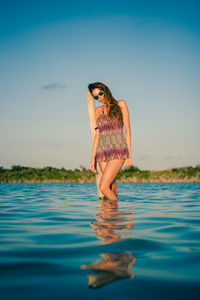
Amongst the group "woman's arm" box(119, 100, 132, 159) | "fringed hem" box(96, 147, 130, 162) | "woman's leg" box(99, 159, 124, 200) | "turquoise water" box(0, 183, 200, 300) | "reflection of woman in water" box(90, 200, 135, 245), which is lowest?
"turquoise water" box(0, 183, 200, 300)

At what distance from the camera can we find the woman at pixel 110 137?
559 cm

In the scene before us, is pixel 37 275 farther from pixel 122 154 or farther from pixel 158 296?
pixel 122 154

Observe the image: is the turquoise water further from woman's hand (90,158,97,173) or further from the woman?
woman's hand (90,158,97,173)

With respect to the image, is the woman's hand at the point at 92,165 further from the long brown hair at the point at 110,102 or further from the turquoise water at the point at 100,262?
the turquoise water at the point at 100,262

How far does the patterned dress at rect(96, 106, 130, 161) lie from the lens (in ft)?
18.5

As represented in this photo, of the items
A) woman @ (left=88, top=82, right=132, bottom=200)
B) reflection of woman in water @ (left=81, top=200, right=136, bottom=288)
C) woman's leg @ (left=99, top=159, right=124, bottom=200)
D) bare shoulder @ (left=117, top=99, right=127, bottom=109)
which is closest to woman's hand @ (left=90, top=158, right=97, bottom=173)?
woman @ (left=88, top=82, right=132, bottom=200)

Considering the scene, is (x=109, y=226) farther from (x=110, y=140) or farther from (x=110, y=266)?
(x=110, y=140)

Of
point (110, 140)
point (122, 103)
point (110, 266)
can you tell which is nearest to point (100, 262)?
point (110, 266)

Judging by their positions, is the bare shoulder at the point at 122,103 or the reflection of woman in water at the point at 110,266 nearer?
the reflection of woman in water at the point at 110,266

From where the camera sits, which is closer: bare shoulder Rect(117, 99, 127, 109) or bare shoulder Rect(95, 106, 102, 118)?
bare shoulder Rect(117, 99, 127, 109)

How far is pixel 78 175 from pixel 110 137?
3603cm

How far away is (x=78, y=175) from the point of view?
41500 mm

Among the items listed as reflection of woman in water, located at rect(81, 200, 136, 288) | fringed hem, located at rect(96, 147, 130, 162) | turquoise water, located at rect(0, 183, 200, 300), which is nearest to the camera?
turquoise water, located at rect(0, 183, 200, 300)

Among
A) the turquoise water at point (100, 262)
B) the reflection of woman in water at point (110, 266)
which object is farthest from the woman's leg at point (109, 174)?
the reflection of woman in water at point (110, 266)
